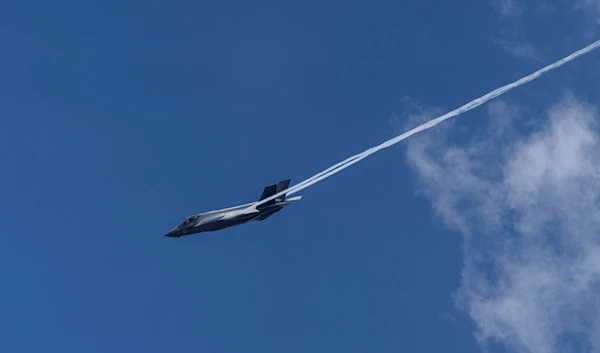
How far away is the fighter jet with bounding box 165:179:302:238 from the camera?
130500 millimetres

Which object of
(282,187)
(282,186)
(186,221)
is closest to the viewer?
(282,186)

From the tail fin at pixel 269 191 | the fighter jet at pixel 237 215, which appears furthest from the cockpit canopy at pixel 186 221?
the tail fin at pixel 269 191

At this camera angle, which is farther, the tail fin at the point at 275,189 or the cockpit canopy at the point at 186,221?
the cockpit canopy at the point at 186,221

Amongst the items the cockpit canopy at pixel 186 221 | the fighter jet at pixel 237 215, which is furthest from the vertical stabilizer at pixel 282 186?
the cockpit canopy at pixel 186 221

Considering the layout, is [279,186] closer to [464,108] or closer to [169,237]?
[169,237]

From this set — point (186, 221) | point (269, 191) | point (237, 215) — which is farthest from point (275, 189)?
point (186, 221)

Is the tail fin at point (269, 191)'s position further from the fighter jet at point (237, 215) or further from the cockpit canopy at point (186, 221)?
the cockpit canopy at point (186, 221)

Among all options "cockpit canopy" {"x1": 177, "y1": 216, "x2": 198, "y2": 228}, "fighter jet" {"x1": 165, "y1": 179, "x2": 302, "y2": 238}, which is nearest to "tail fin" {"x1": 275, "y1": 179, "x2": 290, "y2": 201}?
"fighter jet" {"x1": 165, "y1": 179, "x2": 302, "y2": 238}

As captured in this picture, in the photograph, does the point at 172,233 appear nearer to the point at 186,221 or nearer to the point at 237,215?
the point at 186,221

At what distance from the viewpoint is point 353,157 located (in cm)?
11600

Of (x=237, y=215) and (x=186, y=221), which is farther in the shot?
(x=186, y=221)

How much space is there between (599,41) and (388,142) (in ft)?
136

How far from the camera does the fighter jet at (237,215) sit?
130 metres

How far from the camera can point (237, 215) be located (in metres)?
131
